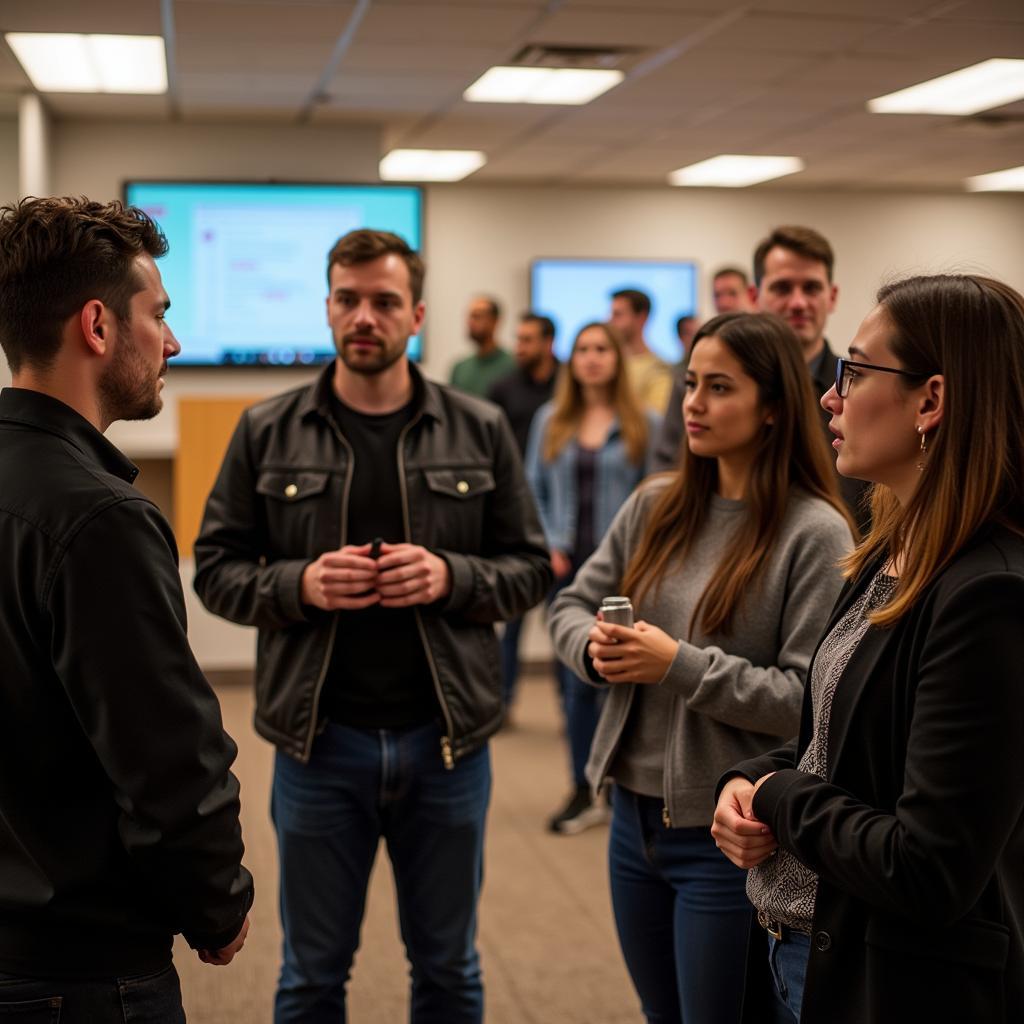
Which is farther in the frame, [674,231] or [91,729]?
[674,231]

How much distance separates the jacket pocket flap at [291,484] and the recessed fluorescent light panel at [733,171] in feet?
20.2

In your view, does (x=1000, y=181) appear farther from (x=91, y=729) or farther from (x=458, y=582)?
(x=91, y=729)

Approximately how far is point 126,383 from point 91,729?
16.2 inches

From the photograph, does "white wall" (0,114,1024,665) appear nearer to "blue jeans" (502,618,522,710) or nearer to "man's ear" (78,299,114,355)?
"blue jeans" (502,618,522,710)

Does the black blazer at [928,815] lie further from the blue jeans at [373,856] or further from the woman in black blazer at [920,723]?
the blue jeans at [373,856]

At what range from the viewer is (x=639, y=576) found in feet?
6.97

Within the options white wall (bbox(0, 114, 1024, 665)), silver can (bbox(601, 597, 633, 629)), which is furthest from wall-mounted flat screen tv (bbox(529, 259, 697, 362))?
Answer: silver can (bbox(601, 597, 633, 629))

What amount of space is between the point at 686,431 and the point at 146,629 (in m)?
1.03

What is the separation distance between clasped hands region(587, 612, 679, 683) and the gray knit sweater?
0.06ft

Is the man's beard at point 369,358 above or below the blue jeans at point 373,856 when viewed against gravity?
above


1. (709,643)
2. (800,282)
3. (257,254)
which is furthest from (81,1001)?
(257,254)

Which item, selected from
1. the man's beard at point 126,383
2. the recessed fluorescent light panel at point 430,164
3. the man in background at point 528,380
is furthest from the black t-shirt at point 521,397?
the man's beard at point 126,383

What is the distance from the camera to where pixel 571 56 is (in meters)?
5.41

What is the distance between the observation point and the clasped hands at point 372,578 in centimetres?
214
